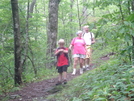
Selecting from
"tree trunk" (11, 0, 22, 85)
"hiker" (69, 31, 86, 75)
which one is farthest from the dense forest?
"hiker" (69, 31, 86, 75)

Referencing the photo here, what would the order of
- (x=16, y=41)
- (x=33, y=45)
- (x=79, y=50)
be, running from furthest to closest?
(x=33, y=45), (x=79, y=50), (x=16, y=41)

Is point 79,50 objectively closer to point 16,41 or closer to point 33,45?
point 33,45

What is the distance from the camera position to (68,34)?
13.5 m

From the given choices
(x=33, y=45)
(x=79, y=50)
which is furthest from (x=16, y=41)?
(x=79, y=50)

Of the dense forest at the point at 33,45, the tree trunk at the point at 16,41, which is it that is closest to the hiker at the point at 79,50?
the dense forest at the point at 33,45

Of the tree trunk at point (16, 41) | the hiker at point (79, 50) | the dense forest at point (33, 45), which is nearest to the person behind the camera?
the dense forest at point (33, 45)

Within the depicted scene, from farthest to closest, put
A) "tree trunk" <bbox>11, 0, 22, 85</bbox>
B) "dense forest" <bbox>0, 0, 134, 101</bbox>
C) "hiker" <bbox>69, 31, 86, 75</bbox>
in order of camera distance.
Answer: "hiker" <bbox>69, 31, 86, 75</bbox>
"tree trunk" <bbox>11, 0, 22, 85</bbox>
"dense forest" <bbox>0, 0, 134, 101</bbox>

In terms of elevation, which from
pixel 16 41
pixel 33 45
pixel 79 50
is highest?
pixel 16 41

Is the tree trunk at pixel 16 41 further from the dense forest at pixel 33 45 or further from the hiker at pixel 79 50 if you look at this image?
the hiker at pixel 79 50

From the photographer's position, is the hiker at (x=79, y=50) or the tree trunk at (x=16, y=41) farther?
the hiker at (x=79, y=50)

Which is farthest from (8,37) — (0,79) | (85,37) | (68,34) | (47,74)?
(68,34)

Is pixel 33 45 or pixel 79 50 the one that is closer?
pixel 79 50

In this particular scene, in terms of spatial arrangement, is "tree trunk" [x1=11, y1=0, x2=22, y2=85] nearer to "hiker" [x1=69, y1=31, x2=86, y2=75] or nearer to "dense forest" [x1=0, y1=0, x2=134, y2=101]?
"dense forest" [x1=0, y1=0, x2=134, y2=101]

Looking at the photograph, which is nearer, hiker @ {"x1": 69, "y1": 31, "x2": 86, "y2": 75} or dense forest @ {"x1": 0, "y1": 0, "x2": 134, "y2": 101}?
dense forest @ {"x1": 0, "y1": 0, "x2": 134, "y2": 101}
